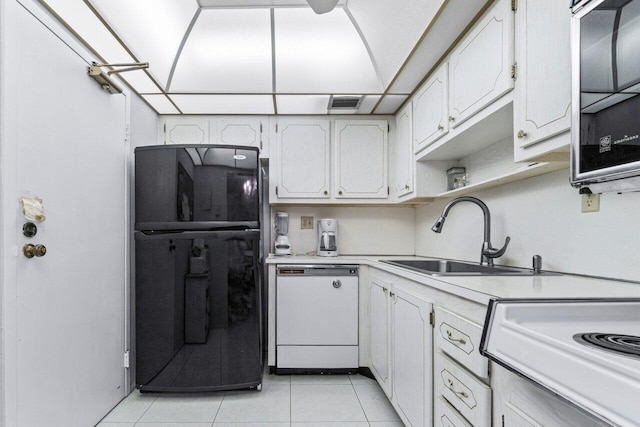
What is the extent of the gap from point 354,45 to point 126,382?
8.69 feet

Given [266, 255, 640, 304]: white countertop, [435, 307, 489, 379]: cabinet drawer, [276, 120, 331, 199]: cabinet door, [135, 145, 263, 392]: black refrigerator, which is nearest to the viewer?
[266, 255, 640, 304]: white countertop

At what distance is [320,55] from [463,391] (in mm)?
2092

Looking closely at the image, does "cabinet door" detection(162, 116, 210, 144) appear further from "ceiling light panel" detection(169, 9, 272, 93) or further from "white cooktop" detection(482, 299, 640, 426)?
"white cooktop" detection(482, 299, 640, 426)

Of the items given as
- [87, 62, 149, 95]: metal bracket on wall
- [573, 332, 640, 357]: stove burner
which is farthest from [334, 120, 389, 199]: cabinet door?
[573, 332, 640, 357]: stove burner

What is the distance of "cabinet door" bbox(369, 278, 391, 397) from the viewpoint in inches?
85.2

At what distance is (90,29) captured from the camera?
6.07 ft

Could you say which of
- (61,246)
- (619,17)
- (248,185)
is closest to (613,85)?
(619,17)

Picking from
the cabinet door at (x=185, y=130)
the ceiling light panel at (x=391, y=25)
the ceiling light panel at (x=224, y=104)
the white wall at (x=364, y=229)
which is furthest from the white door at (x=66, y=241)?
the ceiling light panel at (x=391, y=25)

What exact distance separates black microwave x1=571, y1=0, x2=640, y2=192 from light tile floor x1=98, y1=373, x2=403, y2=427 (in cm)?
167

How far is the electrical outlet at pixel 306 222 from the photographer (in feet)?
10.8

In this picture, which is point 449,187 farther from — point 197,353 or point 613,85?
point 197,353

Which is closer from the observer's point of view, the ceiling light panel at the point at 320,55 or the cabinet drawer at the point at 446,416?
the cabinet drawer at the point at 446,416

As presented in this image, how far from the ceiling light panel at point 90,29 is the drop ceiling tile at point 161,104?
0.47 m

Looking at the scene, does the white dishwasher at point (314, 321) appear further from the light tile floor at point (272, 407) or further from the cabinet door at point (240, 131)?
the cabinet door at point (240, 131)
